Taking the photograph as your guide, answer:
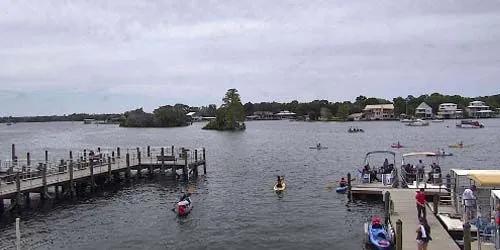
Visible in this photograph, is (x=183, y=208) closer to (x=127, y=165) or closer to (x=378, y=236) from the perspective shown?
(x=378, y=236)

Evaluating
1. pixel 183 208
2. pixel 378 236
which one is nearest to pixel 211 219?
pixel 183 208

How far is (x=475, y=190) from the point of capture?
1179 inches

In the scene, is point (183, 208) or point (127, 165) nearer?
point (183, 208)

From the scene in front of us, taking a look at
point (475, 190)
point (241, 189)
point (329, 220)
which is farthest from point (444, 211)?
point (241, 189)

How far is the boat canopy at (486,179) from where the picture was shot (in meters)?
29.3

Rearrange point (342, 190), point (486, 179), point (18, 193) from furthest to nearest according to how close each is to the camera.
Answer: point (342, 190)
point (18, 193)
point (486, 179)

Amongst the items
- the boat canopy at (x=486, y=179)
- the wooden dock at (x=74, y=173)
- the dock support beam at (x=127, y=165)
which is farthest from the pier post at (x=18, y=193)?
the boat canopy at (x=486, y=179)

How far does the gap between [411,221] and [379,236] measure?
3.04 metres

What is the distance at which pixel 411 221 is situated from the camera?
109 feet

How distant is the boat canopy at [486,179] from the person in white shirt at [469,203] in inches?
22.0

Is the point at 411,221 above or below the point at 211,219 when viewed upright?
above

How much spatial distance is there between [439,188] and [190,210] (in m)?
19.7

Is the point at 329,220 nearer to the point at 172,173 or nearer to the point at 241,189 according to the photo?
the point at 241,189

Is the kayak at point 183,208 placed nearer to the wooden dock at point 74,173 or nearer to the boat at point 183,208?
the boat at point 183,208
